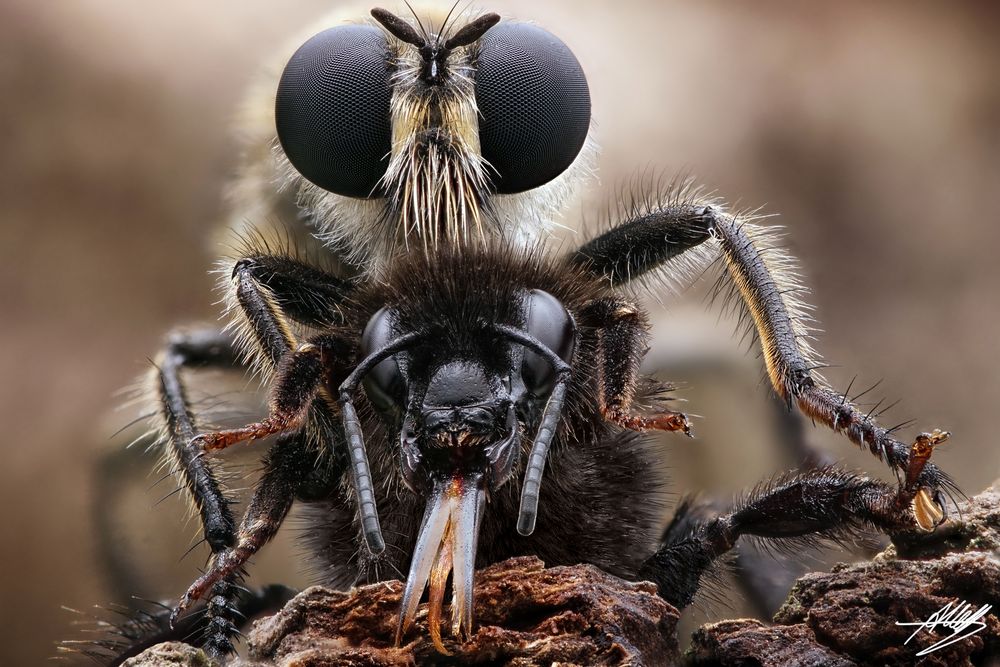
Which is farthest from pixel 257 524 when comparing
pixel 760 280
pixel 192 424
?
pixel 760 280

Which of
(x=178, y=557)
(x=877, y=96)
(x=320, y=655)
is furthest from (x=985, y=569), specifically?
(x=877, y=96)

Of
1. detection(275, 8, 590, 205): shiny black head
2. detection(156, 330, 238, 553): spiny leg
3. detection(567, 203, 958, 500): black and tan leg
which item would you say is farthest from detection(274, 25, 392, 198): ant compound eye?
detection(156, 330, 238, 553): spiny leg

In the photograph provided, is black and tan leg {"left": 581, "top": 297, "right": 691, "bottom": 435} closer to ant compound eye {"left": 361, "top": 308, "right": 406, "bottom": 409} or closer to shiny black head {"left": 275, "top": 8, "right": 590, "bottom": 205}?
ant compound eye {"left": 361, "top": 308, "right": 406, "bottom": 409}

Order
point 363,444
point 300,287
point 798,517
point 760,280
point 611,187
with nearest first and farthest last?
point 363,444 → point 798,517 → point 760,280 → point 300,287 → point 611,187

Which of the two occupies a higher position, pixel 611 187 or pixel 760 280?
pixel 611 187

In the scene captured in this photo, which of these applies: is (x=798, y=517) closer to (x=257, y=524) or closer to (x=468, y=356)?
(x=468, y=356)

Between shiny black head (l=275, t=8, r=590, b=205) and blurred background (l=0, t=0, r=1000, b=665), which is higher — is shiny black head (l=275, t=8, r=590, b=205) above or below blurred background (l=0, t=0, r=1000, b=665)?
below
